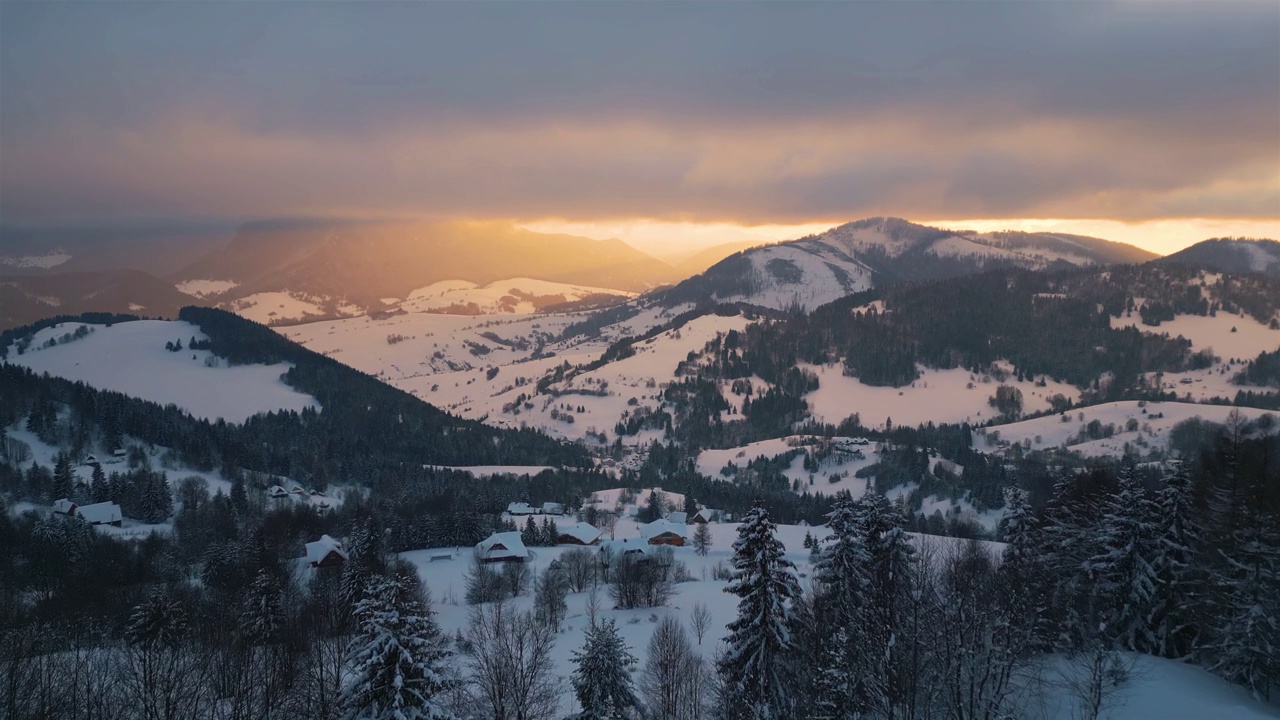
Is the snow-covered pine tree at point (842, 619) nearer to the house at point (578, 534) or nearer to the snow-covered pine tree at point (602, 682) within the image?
the snow-covered pine tree at point (602, 682)

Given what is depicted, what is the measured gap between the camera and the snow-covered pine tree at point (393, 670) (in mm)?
21984

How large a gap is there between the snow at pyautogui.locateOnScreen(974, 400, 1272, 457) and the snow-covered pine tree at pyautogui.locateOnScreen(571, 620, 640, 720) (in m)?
152

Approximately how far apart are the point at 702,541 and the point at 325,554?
4187cm

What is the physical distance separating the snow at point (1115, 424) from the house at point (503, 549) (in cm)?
12802

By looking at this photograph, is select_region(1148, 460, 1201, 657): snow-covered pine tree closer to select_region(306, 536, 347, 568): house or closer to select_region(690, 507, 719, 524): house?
select_region(306, 536, 347, 568): house

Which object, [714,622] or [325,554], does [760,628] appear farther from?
[325,554]

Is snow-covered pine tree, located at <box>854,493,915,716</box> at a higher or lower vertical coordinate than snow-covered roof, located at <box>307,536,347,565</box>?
higher

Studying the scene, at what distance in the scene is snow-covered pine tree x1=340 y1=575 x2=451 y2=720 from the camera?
2198cm

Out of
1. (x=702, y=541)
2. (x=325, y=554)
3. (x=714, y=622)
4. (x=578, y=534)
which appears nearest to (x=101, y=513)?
(x=325, y=554)

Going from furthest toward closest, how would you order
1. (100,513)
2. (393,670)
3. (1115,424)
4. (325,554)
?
(1115,424) → (100,513) → (325,554) → (393,670)

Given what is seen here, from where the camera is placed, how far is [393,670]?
875 inches

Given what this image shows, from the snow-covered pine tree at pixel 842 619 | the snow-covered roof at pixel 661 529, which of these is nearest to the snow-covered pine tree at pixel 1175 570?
the snow-covered pine tree at pixel 842 619

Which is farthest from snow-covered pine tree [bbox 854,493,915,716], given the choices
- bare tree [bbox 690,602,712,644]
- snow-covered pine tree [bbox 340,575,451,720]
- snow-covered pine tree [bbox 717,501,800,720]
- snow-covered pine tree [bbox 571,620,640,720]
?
bare tree [bbox 690,602,712,644]

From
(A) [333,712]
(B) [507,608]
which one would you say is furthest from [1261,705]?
(B) [507,608]
